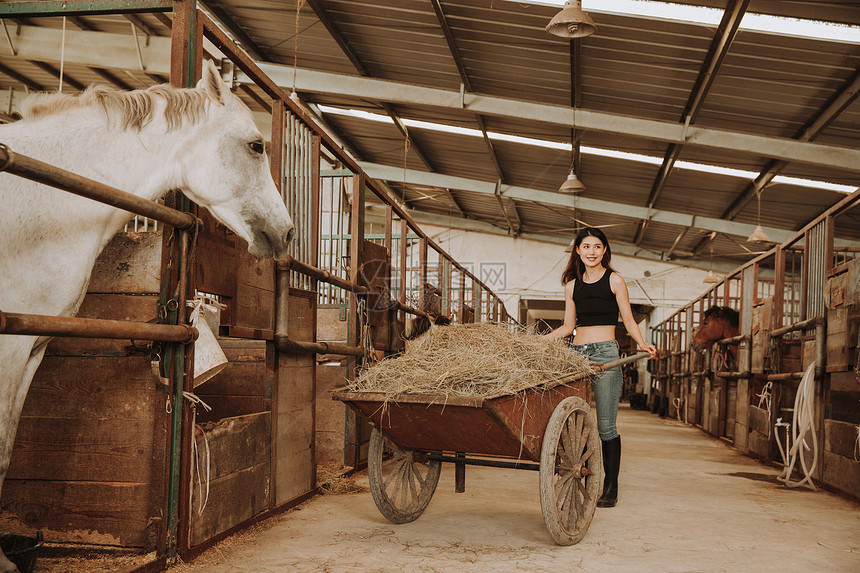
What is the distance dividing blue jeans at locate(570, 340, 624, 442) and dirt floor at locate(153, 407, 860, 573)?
0.50m

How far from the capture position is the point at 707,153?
34.9 feet

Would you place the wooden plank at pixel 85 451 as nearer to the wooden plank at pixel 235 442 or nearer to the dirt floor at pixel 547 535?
the wooden plank at pixel 235 442

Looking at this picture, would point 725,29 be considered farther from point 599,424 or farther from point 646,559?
point 646,559

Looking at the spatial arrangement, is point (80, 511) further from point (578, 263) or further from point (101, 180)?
point (578, 263)

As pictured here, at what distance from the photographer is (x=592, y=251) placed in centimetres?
418

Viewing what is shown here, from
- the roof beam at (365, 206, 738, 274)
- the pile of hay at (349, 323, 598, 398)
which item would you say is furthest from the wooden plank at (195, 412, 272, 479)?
the roof beam at (365, 206, 738, 274)

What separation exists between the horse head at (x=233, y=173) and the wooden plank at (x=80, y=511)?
1.08m

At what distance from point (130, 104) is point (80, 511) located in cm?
156

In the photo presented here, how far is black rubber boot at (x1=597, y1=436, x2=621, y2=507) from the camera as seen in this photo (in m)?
4.16

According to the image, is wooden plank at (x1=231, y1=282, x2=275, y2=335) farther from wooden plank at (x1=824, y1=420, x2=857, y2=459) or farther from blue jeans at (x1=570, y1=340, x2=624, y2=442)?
wooden plank at (x1=824, y1=420, x2=857, y2=459)

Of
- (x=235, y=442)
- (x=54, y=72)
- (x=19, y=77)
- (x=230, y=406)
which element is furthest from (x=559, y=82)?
(x=19, y=77)

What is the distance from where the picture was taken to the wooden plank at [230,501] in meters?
2.82

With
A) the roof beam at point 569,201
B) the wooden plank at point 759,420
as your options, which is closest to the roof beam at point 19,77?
the roof beam at point 569,201

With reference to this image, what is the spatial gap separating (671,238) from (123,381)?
1762cm
